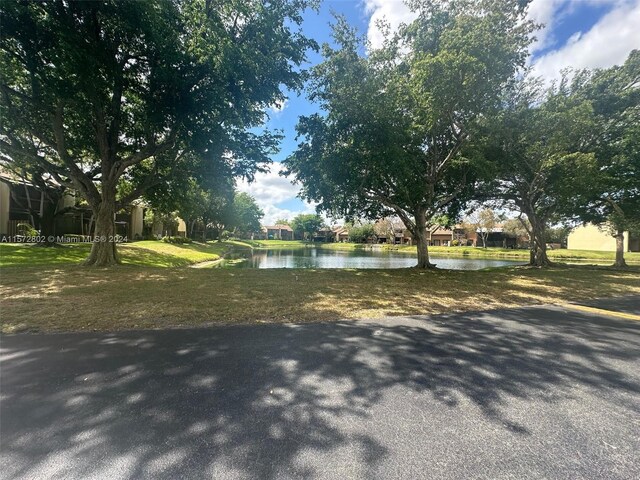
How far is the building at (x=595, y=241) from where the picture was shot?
38875 mm

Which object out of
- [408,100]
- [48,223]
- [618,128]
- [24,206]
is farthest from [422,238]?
[24,206]

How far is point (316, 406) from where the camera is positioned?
8.71 feet

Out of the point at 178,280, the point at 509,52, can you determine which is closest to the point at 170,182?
the point at 178,280

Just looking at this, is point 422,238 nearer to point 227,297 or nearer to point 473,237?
point 227,297

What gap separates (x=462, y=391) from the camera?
2.95 m

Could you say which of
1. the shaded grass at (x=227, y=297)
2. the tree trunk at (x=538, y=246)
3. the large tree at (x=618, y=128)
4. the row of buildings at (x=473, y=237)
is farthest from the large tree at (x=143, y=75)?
the row of buildings at (x=473, y=237)

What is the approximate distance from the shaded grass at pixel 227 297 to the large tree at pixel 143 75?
5.11 meters

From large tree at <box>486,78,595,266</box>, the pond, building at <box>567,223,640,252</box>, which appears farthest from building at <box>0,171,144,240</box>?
building at <box>567,223,640,252</box>

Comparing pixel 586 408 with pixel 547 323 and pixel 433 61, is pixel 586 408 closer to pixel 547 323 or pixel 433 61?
pixel 547 323

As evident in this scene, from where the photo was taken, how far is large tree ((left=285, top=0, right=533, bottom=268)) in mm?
10125

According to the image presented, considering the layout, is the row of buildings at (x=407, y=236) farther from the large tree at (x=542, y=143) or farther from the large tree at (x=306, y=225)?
the large tree at (x=542, y=143)

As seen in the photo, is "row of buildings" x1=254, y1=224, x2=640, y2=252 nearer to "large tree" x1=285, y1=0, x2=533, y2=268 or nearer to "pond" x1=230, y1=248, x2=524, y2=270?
"pond" x1=230, y1=248, x2=524, y2=270

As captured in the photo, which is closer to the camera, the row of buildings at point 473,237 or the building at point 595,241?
the building at point 595,241

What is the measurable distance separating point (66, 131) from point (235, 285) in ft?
40.1
